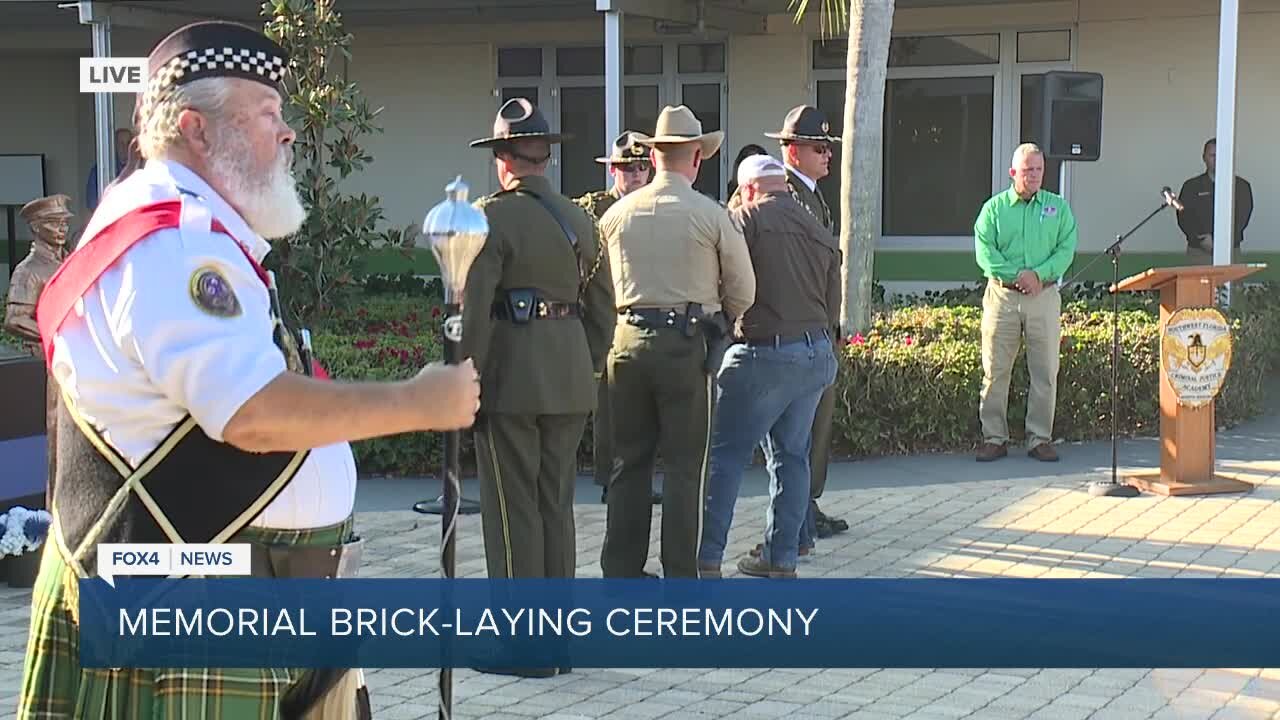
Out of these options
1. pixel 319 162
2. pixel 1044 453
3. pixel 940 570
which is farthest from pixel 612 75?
pixel 940 570

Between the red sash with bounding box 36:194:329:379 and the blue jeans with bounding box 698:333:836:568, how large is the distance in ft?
15.0

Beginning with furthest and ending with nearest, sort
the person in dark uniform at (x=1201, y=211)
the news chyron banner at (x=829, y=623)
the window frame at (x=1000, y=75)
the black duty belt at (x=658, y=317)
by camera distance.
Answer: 1. the window frame at (x=1000, y=75)
2. the person in dark uniform at (x=1201, y=211)
3. the black duty belt at (x=658, y=317)
4. the news chyron banner at (x=829, y=623)

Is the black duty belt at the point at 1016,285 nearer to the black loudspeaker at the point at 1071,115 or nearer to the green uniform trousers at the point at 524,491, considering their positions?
the black loudspeaker at the point at 1071,115

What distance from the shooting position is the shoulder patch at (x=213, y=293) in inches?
104

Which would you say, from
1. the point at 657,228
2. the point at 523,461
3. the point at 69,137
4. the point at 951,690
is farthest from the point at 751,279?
the point at 69,137

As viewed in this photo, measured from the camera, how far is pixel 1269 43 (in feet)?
56.7

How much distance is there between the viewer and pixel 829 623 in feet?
18.5

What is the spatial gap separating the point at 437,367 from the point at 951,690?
3.60m

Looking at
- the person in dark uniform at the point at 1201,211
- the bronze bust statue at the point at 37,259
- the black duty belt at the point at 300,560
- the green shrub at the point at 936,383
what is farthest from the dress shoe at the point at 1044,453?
the black duty belt at the point at 300,560

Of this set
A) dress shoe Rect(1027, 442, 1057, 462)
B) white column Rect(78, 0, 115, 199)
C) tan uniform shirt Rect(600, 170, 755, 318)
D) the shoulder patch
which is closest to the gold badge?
dress shoe Rect(1027, 442, 1057, 462)

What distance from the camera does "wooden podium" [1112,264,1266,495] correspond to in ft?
31.5

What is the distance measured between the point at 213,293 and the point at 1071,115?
1230cm

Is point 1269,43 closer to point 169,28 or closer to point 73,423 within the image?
point 169,28

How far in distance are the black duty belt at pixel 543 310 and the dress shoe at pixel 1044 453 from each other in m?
5.39
